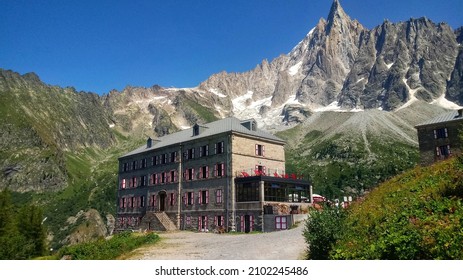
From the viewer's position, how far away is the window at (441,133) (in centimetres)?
5144

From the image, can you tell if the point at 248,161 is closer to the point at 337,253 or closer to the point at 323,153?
the point at 337,253

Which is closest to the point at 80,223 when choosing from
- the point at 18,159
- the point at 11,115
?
the point at 18,159

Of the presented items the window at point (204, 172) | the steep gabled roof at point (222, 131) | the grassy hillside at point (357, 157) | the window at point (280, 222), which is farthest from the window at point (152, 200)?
the grassy hillside at point (357, 157)

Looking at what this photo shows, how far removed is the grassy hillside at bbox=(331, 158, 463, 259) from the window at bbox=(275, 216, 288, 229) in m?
16.0

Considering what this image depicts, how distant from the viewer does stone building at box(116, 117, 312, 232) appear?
4300 centimetres

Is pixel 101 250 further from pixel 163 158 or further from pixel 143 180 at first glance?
pixel 143 180

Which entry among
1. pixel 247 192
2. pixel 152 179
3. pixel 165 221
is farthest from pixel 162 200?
pixel 247 192

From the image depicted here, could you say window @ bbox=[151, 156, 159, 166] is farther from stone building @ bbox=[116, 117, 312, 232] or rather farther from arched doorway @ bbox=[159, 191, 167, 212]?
arched doorway @ bbox=[159, 191, 167, 212]

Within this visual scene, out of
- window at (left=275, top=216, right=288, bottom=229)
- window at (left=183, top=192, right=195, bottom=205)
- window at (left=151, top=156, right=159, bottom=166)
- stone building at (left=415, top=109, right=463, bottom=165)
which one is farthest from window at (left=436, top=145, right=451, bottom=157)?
window at (left=151, top=156, right=159, bottom=166)

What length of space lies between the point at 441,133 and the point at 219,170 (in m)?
30.2

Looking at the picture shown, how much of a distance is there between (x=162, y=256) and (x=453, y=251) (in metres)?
16.4

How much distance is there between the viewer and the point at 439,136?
51906mm

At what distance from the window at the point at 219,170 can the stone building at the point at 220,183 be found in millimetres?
121
